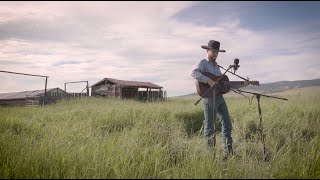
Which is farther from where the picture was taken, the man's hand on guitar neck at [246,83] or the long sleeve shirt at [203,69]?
the long sleeve shirt at [203,69]

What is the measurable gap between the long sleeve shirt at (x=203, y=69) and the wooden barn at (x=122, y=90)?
21.7 metres

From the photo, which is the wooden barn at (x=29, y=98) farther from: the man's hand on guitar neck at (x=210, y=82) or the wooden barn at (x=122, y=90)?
the man's hand on guitar neck at (x=210, y=82)

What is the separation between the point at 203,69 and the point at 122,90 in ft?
74.6

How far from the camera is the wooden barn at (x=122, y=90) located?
89.8ft

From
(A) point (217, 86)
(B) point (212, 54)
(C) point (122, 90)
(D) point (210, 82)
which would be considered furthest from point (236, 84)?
(C) point (122, 90)

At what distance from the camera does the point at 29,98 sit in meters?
24.3

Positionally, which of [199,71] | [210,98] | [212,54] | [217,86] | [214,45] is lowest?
[210,98]

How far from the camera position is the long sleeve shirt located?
491cm

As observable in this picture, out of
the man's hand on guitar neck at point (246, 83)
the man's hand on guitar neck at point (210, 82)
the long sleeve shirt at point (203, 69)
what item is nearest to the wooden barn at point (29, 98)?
the long sleeve shirt at point (203, 69)

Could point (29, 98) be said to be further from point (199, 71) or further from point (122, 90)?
point (199, 71)

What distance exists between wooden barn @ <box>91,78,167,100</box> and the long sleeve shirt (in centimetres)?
2171

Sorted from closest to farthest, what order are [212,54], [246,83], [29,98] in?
[246,83]
[212,54]
[29,98]

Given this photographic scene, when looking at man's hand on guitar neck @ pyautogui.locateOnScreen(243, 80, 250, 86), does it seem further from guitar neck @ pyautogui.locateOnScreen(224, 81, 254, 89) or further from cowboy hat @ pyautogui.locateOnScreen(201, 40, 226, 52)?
cowboy hat @ pyautogui.locateOnScreen(201, 40, 226, 52)

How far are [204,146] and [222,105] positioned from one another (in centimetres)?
116
